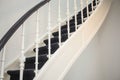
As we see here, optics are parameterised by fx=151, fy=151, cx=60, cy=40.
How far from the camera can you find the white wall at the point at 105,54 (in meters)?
3.51

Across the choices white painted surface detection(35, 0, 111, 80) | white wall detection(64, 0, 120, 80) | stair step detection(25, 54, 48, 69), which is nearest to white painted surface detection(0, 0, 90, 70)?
stair step detection(25, 54, 48, 69)

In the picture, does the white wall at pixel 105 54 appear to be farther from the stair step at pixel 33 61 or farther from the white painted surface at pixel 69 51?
the stair step at pixel 33 61

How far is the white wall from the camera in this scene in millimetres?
3514

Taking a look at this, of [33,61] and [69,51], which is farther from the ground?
[69,51]

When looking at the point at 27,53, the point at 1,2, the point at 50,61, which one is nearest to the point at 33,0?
the point at 1,2

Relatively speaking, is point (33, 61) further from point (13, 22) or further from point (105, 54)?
point (105, 54)

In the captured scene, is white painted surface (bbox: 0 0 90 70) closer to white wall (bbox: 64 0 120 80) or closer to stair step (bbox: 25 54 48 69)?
stair step (bbox: 25 54 48 69)

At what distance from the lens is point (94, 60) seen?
12.2 ft

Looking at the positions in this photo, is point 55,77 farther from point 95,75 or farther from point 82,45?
point 95,75

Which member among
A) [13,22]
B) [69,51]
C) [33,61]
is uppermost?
[13,22]

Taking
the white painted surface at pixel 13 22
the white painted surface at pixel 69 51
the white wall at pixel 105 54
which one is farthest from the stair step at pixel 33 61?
the white wall at pixel 105 54

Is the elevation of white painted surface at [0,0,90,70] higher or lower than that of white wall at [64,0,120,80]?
higher

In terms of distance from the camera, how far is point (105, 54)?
12.4 feet

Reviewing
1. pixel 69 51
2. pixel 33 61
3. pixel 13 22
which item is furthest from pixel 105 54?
pixel 13 22
